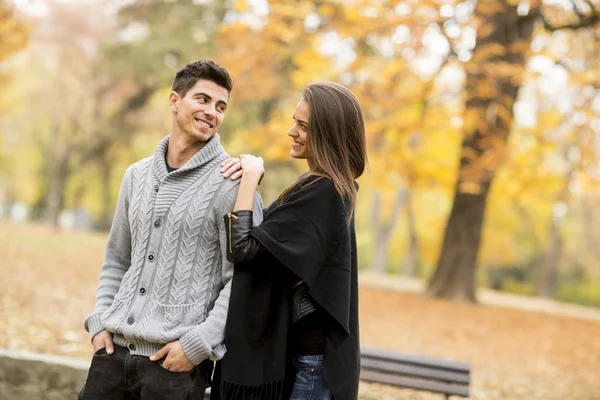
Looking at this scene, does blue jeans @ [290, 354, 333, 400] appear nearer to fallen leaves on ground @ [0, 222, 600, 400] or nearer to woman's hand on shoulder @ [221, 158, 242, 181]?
woman's hand on shoulder @ [221, 158, 242, 181]

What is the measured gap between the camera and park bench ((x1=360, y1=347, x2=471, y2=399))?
5559mm

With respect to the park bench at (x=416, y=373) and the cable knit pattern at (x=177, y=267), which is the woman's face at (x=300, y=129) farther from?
the park bench at (x=416, y=373)

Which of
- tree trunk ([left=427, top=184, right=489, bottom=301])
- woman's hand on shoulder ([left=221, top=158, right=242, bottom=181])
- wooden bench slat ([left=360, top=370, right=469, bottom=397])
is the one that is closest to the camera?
woman's hand on shoulder ([left=221, top=158, right=242, bottom=181])

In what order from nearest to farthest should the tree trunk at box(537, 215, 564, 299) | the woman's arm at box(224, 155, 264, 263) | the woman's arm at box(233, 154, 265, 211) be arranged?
the woman's arm at box(224, 155, 264, 263) < the woman's arm at box(233, 154, 265, 211) < the tree trunk at box(537, 215, 564, 299)

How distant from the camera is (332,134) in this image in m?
2.81

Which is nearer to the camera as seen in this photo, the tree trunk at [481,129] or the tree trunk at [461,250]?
the tree trunk at [481,129]

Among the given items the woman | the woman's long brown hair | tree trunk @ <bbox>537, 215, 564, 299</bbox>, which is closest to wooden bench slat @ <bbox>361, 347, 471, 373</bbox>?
the woman

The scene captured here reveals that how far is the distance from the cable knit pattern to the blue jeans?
0.37m

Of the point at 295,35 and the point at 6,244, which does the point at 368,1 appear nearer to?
the point at 295,35

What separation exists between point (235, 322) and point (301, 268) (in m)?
0.35

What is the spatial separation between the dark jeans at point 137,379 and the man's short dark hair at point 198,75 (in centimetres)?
118

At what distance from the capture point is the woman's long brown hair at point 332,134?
9.20 feet

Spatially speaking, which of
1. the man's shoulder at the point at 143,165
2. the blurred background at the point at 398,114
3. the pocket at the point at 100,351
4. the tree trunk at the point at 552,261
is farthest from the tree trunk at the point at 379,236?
the pocket at the point at 100,351

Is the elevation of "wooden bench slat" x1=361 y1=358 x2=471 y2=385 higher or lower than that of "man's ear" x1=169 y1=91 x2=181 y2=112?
lower
